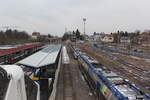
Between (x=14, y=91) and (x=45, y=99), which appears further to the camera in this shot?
(x=45, y=99)

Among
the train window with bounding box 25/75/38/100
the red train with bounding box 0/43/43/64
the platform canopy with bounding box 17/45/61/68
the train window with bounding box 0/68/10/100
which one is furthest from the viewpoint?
the red train with bounding box 0/43/43/64

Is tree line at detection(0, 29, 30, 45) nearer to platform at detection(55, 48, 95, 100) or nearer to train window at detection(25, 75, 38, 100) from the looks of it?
platform at detection(55, 48, 95, 100)

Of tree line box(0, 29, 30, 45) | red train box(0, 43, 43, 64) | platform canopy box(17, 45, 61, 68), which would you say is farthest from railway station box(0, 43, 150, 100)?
tree line box(0, 29, 30, 45)

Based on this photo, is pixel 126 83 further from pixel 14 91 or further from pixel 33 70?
pixel 14 91

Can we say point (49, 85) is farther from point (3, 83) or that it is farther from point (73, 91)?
point (3, 83)

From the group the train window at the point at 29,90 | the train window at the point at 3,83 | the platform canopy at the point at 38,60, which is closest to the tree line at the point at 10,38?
the platform canopy at the point at 38,60

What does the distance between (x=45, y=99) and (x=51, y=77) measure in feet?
7.60

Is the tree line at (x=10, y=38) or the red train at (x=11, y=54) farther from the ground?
the tree line at (x=10, y=38)

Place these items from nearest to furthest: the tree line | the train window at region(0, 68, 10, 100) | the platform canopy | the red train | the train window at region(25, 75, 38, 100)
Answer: the train window at region(0, 68, 10, 100) → the train window at region(25, 75, 38, 100) → the platform canopy → the red train → the tree line

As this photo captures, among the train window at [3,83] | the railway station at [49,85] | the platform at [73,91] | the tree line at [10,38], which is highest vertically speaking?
the tree line at [10,38]

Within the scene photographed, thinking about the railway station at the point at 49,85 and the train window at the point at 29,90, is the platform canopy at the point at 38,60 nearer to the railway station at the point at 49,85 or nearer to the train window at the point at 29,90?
the railway station at the point at 49,85

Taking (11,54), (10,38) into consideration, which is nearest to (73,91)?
(11,54)

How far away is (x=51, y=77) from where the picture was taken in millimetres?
10578

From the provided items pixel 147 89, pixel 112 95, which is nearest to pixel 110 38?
pixel 147 89
